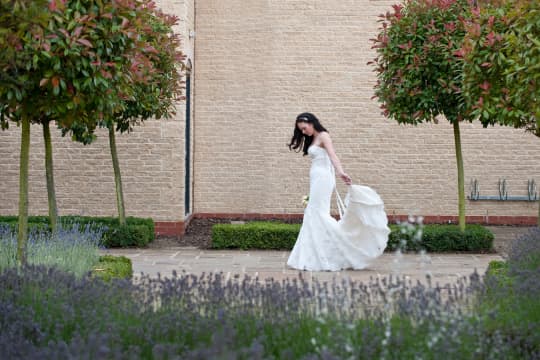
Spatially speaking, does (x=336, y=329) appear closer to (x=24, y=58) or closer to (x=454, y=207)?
(x=24, y=58)

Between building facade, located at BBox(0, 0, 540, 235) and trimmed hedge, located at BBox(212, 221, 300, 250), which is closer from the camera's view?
trimmed hedge, located at BBox(212, 221, 300, 250)

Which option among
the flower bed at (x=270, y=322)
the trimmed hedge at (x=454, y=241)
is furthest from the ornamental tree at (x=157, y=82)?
the flower bed at (x=270, y=322)

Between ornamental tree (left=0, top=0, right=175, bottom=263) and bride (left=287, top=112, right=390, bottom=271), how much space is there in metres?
2.79

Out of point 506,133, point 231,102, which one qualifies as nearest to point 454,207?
point 506,133

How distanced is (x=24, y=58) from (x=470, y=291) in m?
3.99

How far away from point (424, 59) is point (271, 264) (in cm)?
374

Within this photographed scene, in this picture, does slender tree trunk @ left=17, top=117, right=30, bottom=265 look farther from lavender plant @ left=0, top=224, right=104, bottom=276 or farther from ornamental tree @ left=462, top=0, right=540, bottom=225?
ornamental tree @ left=462, top=0, right=540, bottom=225

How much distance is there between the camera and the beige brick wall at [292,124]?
15273mm

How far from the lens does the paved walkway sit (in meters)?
8.85

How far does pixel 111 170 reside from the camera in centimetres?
1371

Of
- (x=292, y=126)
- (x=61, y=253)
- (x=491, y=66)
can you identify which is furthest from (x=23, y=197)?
(x=292, y=126)

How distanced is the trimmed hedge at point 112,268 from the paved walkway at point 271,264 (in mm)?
702

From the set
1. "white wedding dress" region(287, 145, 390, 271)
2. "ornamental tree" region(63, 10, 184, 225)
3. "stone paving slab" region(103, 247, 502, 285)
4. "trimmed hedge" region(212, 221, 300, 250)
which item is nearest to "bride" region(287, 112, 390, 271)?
"white wedding dress" region(287, 145, 390, 271)

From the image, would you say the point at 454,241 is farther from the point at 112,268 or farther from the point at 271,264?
the point at 112,268
